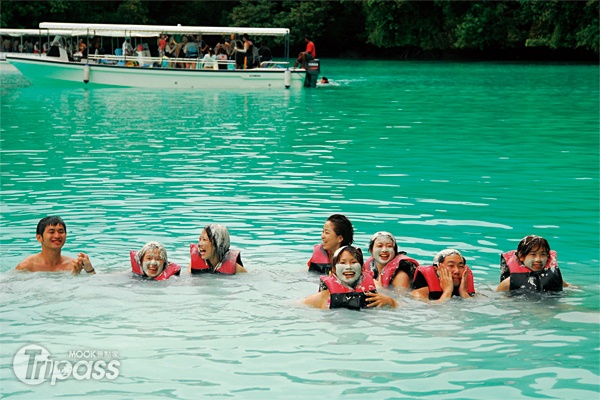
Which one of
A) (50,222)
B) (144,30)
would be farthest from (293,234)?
(144,30)

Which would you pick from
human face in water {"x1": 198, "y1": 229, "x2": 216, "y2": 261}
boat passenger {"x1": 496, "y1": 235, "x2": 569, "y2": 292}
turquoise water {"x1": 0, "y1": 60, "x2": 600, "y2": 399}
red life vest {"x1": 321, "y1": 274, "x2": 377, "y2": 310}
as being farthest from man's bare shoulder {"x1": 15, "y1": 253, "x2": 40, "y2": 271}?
boat passenger {"x1": 496, "y1": 235, "x2": 569, "y2": 292}

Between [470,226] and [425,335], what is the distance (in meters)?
4.74

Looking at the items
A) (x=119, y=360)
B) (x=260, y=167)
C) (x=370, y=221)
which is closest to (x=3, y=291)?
(x=119, y=360)

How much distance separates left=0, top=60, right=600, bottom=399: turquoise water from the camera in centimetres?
751

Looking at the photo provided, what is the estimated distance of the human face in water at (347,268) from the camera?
8.57m

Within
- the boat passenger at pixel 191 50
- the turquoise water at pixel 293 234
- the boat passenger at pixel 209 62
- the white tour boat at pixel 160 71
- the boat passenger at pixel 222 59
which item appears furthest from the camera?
the boat passenger at pixel 191 50

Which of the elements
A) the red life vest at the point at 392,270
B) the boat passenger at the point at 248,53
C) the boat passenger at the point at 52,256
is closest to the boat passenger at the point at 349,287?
the red life vest at the point at 392,270

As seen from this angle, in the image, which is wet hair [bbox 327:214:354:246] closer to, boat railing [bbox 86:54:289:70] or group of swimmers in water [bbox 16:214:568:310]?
group of swimmers in water [bbox 16:214:568:310]

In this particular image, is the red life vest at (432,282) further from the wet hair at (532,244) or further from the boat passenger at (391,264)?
the wet hair at (532,244)

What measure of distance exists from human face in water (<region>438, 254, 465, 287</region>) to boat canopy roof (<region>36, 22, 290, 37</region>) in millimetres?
27673

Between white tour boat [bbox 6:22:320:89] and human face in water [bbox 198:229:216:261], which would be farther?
white tour boat [bbox 6:22:320:89]

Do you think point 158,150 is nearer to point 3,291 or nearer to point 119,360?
point 3,291

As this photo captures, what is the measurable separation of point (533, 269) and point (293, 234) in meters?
3.71

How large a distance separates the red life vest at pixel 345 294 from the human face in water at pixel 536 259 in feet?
5.54
